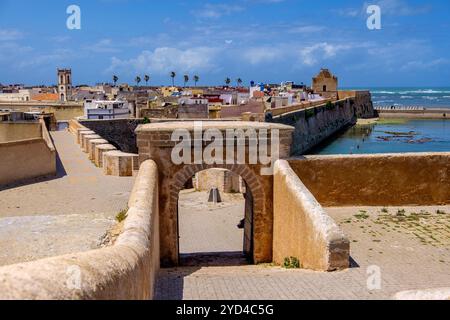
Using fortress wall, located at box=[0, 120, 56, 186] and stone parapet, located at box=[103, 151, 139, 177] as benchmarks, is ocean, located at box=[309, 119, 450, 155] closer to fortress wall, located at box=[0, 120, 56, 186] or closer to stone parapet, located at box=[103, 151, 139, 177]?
stone parapet, located at box=[103, 151, 139, 177]

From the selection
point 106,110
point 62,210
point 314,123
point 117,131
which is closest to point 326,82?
point 314,123

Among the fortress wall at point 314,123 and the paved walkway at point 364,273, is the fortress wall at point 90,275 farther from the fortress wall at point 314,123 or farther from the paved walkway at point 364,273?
the fortress wall at point 314,123

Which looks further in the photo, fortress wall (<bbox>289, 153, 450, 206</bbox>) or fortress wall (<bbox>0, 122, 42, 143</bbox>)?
fortress wall (<bbox>0, 122, 42, 143</bbox>)

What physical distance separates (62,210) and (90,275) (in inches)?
425

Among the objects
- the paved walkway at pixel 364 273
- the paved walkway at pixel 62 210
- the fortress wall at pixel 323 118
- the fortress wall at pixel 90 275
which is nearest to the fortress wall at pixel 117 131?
the fortress wall at pixel 323 118

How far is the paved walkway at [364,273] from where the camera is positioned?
6.02 m

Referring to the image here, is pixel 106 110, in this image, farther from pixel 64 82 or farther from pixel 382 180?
pixel 64 82

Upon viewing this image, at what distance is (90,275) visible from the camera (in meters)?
3.54

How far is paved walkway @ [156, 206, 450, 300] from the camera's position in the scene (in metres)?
6.02

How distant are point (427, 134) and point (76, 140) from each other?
40304mm

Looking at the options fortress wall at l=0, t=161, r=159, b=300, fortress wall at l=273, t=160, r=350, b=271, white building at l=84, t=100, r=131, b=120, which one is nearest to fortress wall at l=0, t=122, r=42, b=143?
white building at l=84, t=100, r=131, b=120

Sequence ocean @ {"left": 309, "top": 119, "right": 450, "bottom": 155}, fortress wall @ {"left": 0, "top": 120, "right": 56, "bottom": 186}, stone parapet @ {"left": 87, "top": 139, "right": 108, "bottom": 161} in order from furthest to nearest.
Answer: ocean @ {"left": 309, "top": 119, "right": 450, "bottom": 155}
stone parapet @ {"left": 87, "top": 139, "right": 108, "bottom": 161}
fortress wall @ {"left": 0, "top": 120, "right": 56, "bottom": 186}

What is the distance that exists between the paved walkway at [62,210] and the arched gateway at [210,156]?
1351mm

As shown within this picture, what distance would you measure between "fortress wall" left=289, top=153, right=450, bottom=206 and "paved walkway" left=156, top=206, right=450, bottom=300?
0.69m
